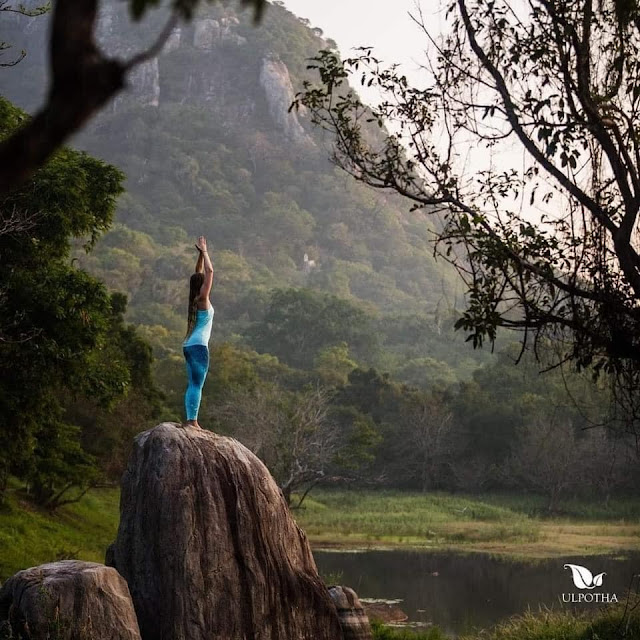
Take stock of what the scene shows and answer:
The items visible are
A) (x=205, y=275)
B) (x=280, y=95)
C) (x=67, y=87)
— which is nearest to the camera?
(x=67, y=87)

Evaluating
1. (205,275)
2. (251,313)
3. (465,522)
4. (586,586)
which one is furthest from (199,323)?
(251,313)

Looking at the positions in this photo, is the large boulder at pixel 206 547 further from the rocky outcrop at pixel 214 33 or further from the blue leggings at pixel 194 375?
the rocky outcrop at pixel 214 33

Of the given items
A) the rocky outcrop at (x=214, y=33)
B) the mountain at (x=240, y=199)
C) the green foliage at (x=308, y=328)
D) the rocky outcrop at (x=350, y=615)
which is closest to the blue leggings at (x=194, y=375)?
the rocky outcrop at (x=350, y=615)

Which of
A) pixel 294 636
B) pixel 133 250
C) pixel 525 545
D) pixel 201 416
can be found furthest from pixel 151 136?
pixel 294 636

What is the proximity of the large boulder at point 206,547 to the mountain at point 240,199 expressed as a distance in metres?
63.3

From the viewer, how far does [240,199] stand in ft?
365

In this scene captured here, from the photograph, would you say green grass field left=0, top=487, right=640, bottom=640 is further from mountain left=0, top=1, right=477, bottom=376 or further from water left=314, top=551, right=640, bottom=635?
mountain left=0, top=1, right=477, bottom=376

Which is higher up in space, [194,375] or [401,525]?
[194,375]

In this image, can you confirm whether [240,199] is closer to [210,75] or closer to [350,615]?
[210,75]

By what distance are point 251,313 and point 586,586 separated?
6130cm

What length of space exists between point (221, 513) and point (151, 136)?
364ft

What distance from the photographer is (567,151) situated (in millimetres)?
7543

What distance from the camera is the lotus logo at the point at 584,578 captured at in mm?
22206

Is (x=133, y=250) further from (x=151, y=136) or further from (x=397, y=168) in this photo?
(x=397, y=168)
